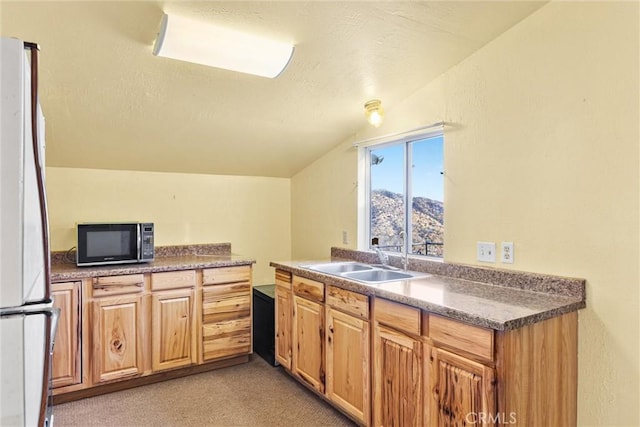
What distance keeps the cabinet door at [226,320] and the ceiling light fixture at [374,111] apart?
1586mm

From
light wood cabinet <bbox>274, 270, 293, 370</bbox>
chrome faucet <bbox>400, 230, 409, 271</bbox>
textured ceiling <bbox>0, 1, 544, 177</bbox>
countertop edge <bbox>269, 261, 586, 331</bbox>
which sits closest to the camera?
countertop edge <bbox>269, 261, 586, 331</bbox>

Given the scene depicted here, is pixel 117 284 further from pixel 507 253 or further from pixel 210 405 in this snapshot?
pixel 507 253

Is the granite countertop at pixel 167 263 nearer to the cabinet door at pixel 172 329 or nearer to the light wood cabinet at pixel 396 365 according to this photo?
the cabinet door at pixel 172 329

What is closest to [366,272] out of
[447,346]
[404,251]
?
[404,251]

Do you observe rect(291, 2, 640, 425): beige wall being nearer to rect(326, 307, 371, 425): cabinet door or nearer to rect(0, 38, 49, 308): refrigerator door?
rect(326, 307, 371, 425): cabinet door

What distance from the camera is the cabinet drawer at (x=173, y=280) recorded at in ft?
9.22

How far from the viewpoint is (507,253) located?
2057 mm

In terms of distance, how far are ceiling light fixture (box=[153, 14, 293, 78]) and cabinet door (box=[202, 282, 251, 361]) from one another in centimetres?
169

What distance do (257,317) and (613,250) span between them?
2620mm

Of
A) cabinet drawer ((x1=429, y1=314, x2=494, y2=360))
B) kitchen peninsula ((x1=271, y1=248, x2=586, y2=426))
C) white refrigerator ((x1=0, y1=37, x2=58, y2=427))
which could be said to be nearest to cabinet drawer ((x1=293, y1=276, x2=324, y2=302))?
kitchen peninsula ((x1=271, y1=248, x2=586, y2=426))

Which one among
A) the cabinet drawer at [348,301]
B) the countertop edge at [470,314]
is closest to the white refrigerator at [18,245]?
the countertop edge at [470,314]

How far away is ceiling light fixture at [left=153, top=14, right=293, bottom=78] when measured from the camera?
5.90ft

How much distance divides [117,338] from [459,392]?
2.23 m

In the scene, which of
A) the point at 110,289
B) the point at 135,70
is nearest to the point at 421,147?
the point at 135,70
